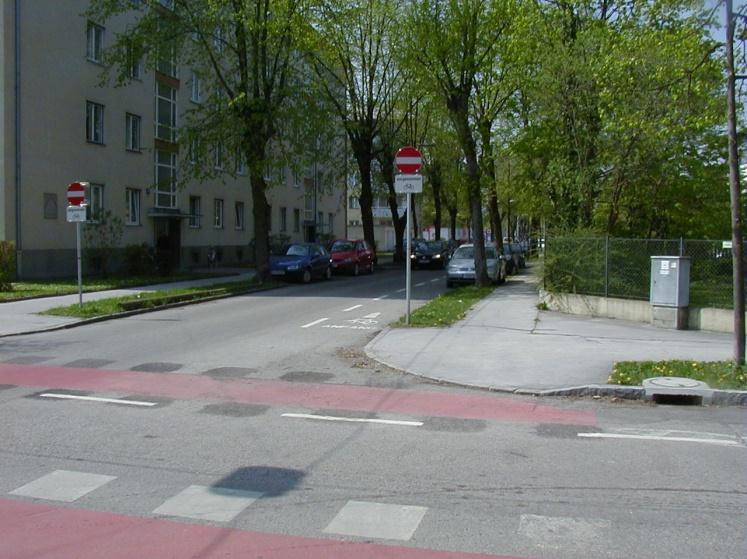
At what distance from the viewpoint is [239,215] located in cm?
4325

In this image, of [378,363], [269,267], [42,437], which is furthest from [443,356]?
[269,267]

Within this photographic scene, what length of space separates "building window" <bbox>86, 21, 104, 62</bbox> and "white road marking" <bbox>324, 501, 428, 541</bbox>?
27.7m

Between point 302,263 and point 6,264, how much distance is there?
11.2 m

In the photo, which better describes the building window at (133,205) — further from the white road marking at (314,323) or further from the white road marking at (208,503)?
the white road marking at (208,503)

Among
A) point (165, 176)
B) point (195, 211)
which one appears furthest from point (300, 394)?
point (195, 211)

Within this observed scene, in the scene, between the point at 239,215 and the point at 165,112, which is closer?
the point at 165,112

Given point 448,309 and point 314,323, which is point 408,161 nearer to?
point 314,323

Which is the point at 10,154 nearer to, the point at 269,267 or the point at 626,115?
the point at 269,267

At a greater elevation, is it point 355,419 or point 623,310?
point 623,310

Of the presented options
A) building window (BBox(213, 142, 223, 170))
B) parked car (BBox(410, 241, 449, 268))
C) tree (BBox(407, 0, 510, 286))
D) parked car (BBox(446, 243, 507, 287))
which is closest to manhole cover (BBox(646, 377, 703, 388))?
tree (BBox(407, 0, 510, 286))

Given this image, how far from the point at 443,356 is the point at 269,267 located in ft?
55.6

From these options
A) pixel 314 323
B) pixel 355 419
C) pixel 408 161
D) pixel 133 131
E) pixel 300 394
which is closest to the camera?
pixel 355 419

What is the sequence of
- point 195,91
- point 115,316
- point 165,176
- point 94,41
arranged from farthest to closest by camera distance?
point 195,91 → point 165,176 → point 94,41 → point 115,316

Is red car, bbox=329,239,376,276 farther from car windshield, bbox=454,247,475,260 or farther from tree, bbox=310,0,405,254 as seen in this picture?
car windshield, bbox=454,247,475,260
